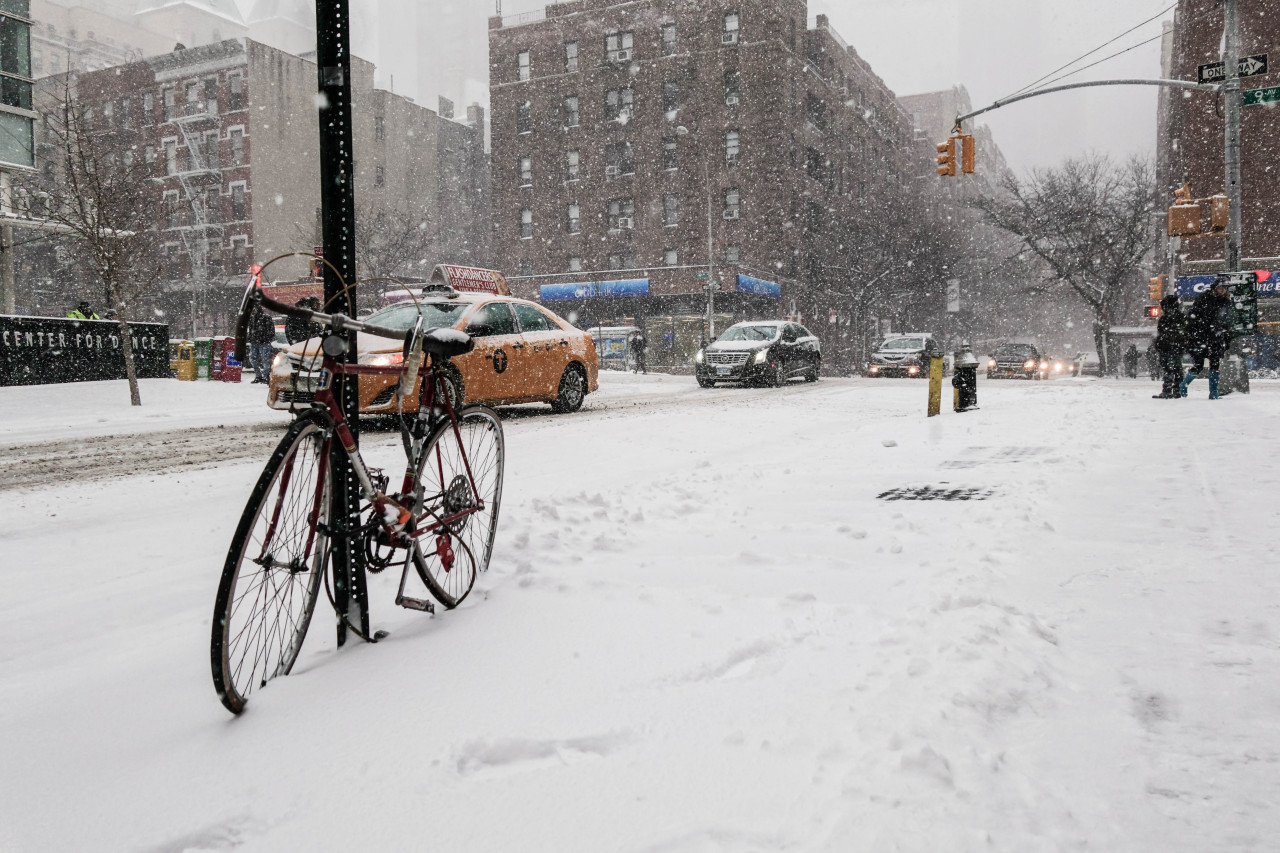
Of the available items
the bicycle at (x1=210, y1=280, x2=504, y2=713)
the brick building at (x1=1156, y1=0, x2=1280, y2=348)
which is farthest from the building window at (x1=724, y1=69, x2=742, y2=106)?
the bicycle at (x1=210, y1=280, x2=504, y2=713)

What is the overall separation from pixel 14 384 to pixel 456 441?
16.8 meters

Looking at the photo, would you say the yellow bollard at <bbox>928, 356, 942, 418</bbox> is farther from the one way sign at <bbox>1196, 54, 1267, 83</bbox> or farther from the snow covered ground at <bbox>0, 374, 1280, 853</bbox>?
the one way sign at <bbox>1196, 54, 1267, 83</bbox>

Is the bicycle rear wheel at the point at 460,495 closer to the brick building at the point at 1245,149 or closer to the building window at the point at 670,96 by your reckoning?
the brick building at the point at 1245,149

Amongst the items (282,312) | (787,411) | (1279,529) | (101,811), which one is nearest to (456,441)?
(282,312)

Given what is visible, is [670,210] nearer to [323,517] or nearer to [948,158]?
[948,158]

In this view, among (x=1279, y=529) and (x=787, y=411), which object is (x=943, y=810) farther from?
(x=787, y=411)

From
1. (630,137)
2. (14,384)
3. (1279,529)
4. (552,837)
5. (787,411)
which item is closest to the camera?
(552,837)

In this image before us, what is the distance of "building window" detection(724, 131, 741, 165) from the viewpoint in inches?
1929

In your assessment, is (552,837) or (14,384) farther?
(14,384)

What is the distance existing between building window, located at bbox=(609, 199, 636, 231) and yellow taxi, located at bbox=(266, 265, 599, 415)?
39.1 metres

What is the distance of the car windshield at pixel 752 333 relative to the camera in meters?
21.8

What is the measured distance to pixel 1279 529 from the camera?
14.4 ft

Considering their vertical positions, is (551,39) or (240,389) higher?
(551,39)

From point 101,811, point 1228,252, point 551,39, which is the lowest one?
point 101,811
